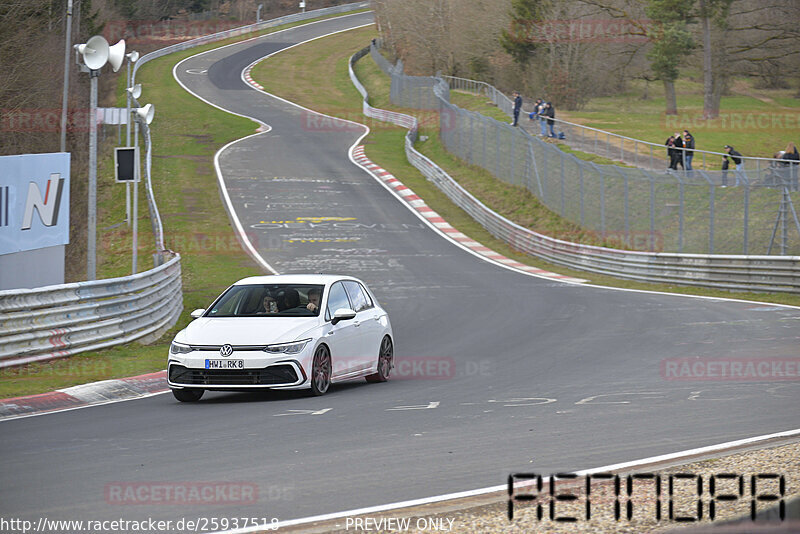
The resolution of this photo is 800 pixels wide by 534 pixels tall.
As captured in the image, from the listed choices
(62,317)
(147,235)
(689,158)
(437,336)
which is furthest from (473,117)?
(62,317)

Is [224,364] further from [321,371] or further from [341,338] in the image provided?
[341,338]

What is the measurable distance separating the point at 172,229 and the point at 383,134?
2632 centimetres

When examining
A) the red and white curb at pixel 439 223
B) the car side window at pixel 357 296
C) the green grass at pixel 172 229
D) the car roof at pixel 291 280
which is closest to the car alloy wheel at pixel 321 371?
the car roof at pixel 291 280

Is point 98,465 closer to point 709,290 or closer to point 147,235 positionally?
point 709,290

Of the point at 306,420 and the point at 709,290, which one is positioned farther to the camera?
the point at 709,290

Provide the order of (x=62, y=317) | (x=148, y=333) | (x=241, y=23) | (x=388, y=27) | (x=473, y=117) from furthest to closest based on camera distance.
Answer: (x=241, y=23), (x=388, y=27), (x=473, y=117), (x=148, y=333), (x=62, y=317)

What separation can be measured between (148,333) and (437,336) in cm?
502

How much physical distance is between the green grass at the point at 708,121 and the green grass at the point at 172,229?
68.8ft

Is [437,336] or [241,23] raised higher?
[241,23]

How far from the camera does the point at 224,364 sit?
1161cm

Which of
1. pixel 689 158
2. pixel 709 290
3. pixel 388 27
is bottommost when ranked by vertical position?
pixel 709 290

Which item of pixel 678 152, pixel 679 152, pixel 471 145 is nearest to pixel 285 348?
pixel 678 152

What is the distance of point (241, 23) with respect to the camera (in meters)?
119

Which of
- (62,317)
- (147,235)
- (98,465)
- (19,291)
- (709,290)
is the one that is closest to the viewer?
(98,465)
